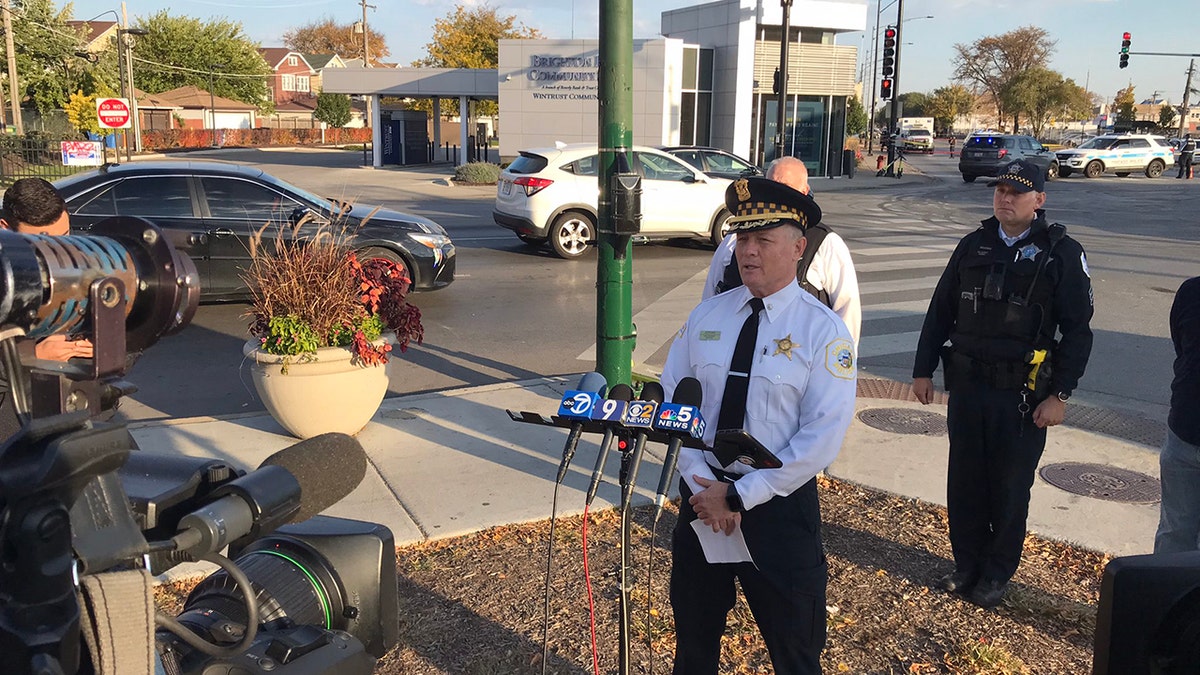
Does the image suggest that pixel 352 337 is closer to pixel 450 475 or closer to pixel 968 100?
pixel 450 475

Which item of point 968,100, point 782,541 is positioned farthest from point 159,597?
point 968,100

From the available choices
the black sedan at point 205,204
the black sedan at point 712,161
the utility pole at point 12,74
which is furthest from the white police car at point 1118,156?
the utility pole at point 12,74

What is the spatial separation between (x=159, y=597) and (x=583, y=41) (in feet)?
93.7

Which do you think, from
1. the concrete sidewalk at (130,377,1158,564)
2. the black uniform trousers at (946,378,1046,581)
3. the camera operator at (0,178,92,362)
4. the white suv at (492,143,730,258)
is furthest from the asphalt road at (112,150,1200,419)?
the black uniform trousers at (946,378,1046,581)

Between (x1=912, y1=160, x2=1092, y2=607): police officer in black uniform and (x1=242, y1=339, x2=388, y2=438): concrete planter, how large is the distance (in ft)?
11.1

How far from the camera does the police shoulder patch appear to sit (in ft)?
8.49

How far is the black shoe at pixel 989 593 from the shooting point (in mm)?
3918

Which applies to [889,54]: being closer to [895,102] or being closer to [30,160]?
[895,102]

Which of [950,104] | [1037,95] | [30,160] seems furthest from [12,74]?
[950,104]

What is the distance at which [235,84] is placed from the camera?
74500mm

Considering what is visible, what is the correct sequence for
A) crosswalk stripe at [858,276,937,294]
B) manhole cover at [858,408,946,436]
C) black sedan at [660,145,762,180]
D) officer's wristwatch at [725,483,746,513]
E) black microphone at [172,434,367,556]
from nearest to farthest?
black microphone at [172,434,367,556], officer's wristwatch at [725,483,746,513], manhole cover at [858,408,946,436], crosswalk stripe at [858,276,937,294], black sedan at [660,145,762,180]

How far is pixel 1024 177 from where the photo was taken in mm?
3777

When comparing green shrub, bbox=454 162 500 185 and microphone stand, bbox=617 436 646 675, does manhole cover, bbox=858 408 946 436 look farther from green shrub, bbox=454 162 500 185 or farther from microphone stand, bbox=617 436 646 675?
green shrub, bbox=454 162 500 185

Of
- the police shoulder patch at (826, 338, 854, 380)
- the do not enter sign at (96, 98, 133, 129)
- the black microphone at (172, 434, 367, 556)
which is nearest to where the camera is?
the black microphone at (172, 434, 367, 556)
